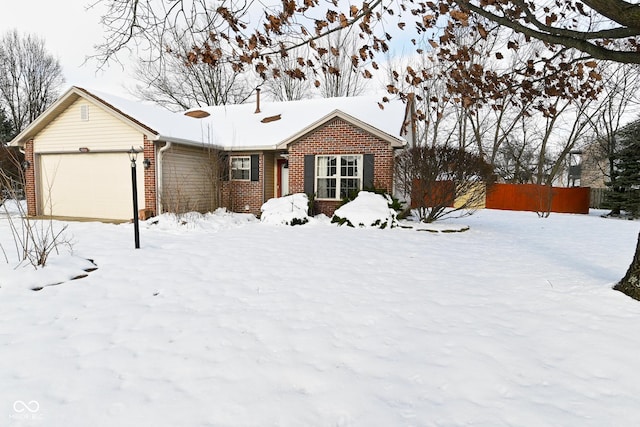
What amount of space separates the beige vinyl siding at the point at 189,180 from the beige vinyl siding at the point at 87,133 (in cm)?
116

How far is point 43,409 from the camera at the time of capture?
199 cm

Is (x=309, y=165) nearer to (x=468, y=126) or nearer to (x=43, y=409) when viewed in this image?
(x=43, y=409)

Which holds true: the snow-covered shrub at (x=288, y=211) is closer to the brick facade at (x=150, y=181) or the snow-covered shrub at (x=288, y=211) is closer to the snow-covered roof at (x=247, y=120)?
the snow-covered roof at (x=247, y=120)

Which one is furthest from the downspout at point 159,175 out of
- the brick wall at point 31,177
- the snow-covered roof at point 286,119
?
the brick wall at point 31,177

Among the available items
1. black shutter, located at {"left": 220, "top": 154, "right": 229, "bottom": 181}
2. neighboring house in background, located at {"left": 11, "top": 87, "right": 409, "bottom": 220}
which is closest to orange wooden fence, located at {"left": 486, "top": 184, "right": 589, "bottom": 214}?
neighboring house in background, located at {"left": 11, "top": 87, "right": 409, "bottom": 220}

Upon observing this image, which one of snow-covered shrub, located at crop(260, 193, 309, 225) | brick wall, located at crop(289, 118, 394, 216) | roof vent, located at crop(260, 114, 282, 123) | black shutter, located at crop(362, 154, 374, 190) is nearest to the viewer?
snow-covered shrub, located at crop(260, 193, 309, 225)

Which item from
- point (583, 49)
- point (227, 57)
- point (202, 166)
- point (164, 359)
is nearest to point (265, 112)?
point (202, 166)

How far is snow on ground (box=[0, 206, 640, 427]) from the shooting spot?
2.04m

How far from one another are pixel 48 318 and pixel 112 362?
125cm

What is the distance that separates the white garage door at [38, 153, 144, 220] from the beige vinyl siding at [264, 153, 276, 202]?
13.7ft

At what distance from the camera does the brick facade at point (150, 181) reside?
10578 mm

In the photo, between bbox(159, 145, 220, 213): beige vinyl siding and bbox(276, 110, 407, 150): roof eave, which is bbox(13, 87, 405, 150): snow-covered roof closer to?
bbox(276, 110, 407, 150): roof eave

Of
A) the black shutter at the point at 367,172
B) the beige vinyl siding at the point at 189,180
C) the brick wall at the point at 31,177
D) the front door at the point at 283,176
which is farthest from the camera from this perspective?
the front door at the point at 283,176

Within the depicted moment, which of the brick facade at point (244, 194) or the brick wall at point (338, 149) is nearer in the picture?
the brick wall at point (338, 149)
